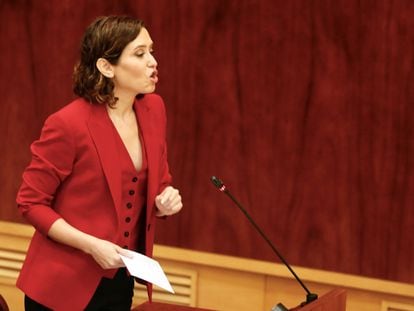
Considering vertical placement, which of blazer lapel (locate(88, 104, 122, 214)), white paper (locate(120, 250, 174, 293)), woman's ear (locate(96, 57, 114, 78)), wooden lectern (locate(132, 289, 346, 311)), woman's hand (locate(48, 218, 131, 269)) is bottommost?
wooden lectern (locate(132, 289, 346, 311))

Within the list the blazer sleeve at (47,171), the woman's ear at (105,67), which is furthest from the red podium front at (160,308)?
the woman's ear at (105,67)

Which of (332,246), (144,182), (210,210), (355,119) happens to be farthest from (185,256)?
(144,182)

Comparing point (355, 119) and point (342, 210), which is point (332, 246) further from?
point (355, 119)

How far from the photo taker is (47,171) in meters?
1.30

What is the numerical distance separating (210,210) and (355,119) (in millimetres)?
374

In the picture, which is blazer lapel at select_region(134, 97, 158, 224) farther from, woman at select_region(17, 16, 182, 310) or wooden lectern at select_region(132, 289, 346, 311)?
wooden lectern at select_region(132, 289, 346, 311)

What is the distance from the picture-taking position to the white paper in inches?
49.2

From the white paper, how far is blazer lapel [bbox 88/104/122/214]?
8cm

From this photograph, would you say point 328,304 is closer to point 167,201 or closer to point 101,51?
point 167,201

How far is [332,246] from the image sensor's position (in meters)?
1.95

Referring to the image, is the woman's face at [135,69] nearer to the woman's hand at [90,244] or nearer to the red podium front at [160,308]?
the woman's hand at [90,244]

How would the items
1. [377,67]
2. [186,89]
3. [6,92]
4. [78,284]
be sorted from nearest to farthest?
1. [78,284]
2. [377,67]
3. [186,89]
4. [6,92]

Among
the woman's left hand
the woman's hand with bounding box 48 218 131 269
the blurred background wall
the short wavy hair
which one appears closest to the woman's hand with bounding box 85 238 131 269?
the woman's hand with bounding box 48 218 131 269

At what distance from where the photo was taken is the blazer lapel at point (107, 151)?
4.31 ft
